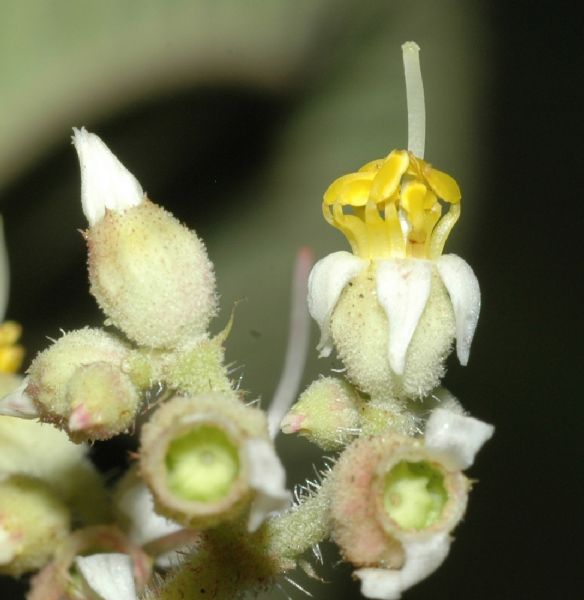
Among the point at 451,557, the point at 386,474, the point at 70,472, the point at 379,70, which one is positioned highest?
the point at 379,70

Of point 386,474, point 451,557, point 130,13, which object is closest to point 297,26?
point 130,13

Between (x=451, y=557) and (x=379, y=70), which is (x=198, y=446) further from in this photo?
(x=451, y=557)

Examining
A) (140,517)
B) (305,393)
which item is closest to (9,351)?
(140,517)

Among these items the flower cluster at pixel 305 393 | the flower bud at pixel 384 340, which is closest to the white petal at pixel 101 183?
the flower cluster at pixel 305 393

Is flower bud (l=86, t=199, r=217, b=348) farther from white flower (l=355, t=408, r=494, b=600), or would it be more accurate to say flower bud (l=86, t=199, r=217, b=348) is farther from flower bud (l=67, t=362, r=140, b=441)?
white flower (l=355, t=408, r=494, b=600)

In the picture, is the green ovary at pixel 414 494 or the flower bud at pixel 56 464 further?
the flower bud at pixel 56 464

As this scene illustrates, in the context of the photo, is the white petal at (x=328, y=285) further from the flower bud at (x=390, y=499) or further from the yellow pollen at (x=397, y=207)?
the flower bud at (x=390, y=499)
